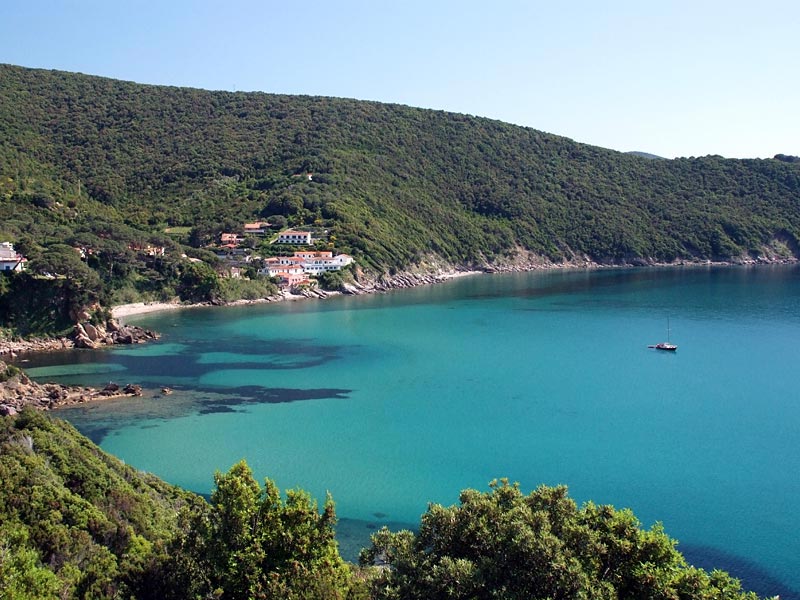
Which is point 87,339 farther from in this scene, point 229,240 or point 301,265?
point 229,240

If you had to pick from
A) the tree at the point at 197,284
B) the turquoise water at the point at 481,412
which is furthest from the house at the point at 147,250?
the turquoise water at the point at 481,412

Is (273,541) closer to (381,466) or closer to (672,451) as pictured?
(381,466)

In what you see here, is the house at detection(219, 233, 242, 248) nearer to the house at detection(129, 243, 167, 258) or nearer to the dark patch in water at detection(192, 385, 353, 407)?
the house at detection(129, 243, 167, 258)

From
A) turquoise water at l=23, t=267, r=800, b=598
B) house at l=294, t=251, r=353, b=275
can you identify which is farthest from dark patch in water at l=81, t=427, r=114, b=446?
house at l=294, t=251, r=353, b=275

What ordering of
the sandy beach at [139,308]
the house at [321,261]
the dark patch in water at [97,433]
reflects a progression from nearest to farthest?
the dark patch in water at [97,433]
the sandy beach at [139,308]
the house at [321,261]

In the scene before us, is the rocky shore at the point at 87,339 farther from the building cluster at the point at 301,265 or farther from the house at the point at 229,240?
the house at the point at 229,240

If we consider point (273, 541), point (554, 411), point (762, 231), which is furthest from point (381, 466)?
point (762, 231)
